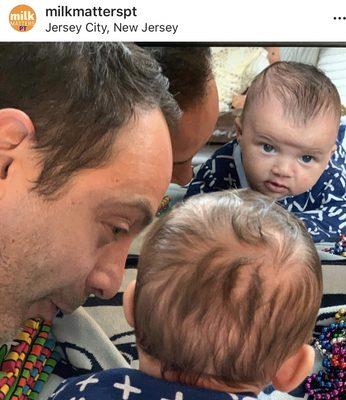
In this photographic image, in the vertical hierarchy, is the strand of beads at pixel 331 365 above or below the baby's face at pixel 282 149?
below

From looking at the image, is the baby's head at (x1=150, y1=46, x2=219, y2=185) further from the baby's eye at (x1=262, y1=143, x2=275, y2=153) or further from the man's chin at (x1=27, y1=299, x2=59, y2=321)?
the man's chin at (x1=27, y1=299, x2=59, y2=321)

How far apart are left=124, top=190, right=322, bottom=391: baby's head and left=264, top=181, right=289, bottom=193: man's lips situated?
314mm

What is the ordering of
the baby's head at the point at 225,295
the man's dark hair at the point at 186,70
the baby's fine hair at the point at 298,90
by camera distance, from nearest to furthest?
1. the baby's head at the point at 225,295
2. the man's dark hair at the point at 186,70
3. the baby's fine hair at the point at 298,90

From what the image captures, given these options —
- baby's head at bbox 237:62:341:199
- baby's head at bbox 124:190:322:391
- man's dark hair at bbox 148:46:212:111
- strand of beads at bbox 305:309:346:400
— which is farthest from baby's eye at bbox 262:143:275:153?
baby's head at bbox 124:190:322:391

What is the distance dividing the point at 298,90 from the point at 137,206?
30 centimetres

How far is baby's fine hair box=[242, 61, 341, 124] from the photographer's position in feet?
2.43

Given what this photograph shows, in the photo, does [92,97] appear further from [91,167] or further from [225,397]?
[225,397]

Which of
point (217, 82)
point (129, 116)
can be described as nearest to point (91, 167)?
point (129, 116)

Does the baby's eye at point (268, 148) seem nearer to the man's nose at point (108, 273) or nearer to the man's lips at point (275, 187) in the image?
the man's lips at point (275, 187)

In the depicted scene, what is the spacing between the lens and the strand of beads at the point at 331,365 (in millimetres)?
578

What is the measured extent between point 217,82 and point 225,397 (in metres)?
0.44

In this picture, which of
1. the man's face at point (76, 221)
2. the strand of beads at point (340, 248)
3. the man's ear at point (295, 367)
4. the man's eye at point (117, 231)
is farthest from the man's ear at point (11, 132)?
A: the strand of beads at point (340, 248)

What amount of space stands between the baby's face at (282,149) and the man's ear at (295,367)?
1.04 ft
